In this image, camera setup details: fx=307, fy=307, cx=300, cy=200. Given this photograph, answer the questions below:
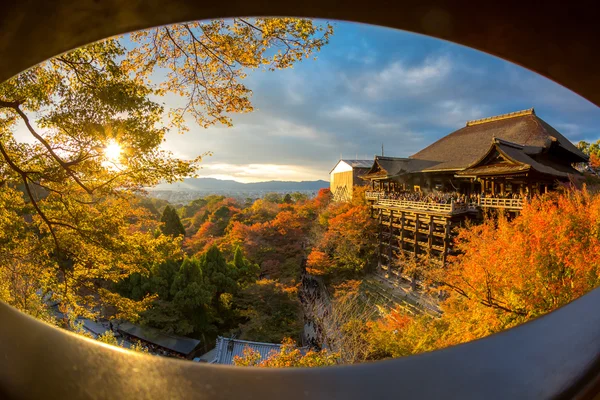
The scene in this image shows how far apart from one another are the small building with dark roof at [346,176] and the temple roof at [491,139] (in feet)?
18.0

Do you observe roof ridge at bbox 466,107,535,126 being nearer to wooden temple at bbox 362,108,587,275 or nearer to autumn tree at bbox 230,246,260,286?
wooden temple at bbox 362,108,587,275

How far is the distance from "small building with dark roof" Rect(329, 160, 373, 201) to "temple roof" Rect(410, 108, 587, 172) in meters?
5.48

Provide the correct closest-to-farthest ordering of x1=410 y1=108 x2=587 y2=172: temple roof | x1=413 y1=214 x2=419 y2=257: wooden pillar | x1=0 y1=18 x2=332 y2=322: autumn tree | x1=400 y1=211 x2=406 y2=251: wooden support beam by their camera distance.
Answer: x1=0 y1=18 x2=332 y2=322: autumn tree < x1=410 y1=108 x2=587 y2=172: temple roof < x1=413 y1=214 x2=419 y2=257: wooden pillar < x1=400 y1=211 x2=406 y2=251: wooden support beam

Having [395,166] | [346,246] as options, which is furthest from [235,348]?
[395,166]

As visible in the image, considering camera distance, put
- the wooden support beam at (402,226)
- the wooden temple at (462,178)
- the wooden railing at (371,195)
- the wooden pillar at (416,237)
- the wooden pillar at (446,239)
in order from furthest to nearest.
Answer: the wooden railing at (371,195), the wooden support beam at (402,226), the wooden pillar at (416,237), the wooden pillar at (446,239), the wooden temple at (462,178)

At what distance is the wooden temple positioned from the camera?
29.1ft

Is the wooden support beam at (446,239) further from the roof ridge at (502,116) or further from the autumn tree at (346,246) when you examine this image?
the roof ridge at (502,116)

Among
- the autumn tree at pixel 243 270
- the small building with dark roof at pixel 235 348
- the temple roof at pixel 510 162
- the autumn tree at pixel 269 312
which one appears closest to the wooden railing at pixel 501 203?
the temple roof at pixel 510 162

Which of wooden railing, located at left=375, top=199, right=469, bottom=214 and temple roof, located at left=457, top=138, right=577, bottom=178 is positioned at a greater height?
temple roof, located at left=457, top=138, right=577, bottom=178

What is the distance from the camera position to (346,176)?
21.4 meters

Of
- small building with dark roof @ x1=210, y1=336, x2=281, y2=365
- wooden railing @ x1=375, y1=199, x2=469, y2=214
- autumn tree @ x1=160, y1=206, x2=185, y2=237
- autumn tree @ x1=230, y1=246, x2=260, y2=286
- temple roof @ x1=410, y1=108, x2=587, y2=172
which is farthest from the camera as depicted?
autumn tree @ x1=160, y1=206, x2=185, y2=237

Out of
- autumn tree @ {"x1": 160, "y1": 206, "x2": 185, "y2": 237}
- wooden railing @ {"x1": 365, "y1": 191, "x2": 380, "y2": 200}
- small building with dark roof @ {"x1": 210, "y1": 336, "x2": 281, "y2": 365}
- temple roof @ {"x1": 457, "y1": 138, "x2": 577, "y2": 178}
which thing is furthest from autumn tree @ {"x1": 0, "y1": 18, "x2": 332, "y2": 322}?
autumn tree @ {"x1": 160, "y1": 206, "x2": 185, "y2": 237}

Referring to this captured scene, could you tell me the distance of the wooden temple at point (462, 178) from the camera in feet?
29.1

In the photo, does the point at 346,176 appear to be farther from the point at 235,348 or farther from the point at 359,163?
the point at 235,348
